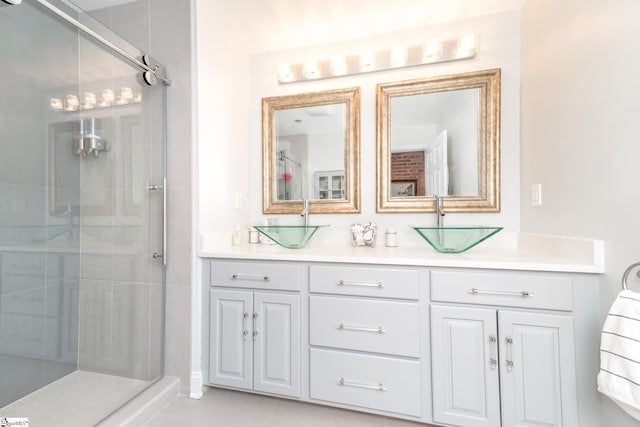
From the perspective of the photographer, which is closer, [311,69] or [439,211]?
[439,211]

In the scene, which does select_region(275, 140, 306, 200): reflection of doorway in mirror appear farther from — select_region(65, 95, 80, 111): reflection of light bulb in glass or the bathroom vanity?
select_region(65, 95, 80, 111): reflection of light bulb in glass

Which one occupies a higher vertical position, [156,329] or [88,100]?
[88,100]

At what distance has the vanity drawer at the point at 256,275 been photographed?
1507 millimetres

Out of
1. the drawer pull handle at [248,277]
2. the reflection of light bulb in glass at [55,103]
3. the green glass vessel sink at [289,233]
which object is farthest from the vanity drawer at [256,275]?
the reflection of light bulb in glass at [55,103]

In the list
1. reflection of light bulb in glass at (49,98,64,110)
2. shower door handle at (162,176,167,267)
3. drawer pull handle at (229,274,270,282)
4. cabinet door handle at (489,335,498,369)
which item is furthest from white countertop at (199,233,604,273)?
reflection of light bulb in glass at (49,98,64,110)

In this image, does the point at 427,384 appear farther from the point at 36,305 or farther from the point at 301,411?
the point at 36,305

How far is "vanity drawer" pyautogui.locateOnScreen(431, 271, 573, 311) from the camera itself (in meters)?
1.18

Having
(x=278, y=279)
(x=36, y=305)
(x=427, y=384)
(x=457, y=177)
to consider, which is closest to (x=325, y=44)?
(x=457, y=177)

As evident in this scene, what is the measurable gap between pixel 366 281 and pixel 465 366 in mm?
594

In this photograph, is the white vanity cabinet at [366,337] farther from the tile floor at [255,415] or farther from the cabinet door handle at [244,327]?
the cabinet door handle at [244,327]

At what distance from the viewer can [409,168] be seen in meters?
1.94

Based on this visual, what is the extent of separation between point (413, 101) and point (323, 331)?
5.44 feet

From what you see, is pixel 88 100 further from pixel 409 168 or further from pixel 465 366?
pixel 465 366

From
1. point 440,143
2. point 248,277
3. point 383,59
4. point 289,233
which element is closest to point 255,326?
point 248,277
